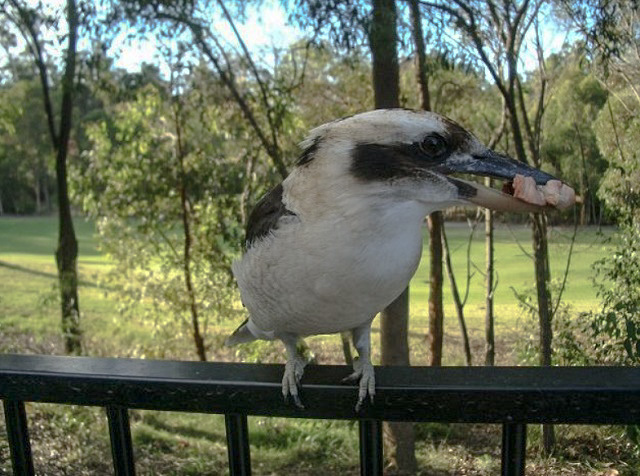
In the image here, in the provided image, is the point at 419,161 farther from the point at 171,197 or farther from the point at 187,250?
the point at 171,197

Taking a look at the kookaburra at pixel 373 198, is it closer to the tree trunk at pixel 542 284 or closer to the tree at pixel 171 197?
the tree trunk at pixel 542 284

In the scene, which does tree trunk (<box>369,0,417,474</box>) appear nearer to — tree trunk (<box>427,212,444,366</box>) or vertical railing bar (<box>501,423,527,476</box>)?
tree trunk (<box>427,212,444,366</box>)

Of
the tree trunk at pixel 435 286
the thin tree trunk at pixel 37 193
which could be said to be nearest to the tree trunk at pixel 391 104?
the tree trunk at pixel 435 286

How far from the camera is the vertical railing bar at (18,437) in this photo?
3.51 feet

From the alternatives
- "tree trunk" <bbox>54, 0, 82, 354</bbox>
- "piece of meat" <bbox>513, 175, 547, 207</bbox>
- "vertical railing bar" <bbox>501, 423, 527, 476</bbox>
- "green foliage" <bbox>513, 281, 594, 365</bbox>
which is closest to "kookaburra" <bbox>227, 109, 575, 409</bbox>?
"piece of meat" <bbox>513, 175, 547, 207</bbox>

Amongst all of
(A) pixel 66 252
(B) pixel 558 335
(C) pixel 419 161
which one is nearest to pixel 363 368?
(C) pixel 419 161

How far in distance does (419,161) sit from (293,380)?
1.41 feet

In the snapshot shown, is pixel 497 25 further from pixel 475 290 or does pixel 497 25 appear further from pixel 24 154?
pixel 24 154

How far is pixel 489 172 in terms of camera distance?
103 cm

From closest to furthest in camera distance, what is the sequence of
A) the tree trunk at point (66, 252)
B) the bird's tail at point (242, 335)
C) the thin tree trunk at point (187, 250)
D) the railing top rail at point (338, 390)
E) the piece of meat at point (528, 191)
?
the railing top rail at point (338, 390) → the piece of meat at point (528, 191) → the bird's tail at point (242, 335) → the tree trunk at point (66, 252) → the thin tree trunk at point (187, 250)

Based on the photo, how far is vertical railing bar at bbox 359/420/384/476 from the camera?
96 cm

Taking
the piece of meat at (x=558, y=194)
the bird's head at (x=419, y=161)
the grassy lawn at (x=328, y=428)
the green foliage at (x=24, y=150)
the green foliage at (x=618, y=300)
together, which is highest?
the green foliage at (x=24, y=150)

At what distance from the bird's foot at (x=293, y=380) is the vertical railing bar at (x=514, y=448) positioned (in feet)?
1.06

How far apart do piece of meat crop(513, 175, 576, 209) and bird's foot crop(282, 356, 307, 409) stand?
0.48 m
